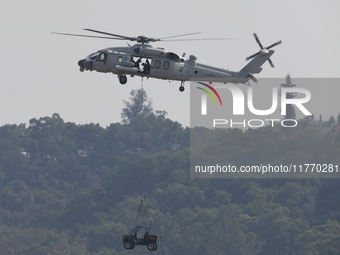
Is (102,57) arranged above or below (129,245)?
above

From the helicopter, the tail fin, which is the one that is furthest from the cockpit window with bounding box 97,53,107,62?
the tail fin

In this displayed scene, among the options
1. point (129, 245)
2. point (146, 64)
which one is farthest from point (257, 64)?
point (129, 245)

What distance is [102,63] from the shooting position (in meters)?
109

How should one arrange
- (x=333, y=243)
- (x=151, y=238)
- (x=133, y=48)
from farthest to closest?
(x=333, y=243)
(x=133, y=48)
(x=151, y=238)

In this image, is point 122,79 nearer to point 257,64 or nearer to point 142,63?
point 142,63

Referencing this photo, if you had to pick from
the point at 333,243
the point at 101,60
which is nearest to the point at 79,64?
the point at 101,60

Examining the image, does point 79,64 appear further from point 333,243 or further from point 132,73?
point 333,243

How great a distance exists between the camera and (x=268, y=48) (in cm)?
11300

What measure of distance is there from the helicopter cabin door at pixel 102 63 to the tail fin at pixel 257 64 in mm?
8886

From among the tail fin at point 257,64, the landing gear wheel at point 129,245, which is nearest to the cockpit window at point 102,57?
the tail fin at point 257,64

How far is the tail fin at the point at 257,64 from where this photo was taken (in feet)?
369

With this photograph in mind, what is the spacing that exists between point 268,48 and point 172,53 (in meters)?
6.97

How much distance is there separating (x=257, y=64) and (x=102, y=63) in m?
10.1

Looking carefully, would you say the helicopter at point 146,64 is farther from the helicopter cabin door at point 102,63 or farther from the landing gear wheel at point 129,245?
the landing gear wheel at point 129,245
